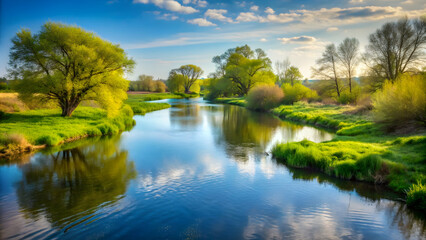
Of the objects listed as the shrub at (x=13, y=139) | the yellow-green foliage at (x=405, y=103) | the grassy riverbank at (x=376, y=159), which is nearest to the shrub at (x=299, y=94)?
the grassy riverbank at (x=376, y=159)

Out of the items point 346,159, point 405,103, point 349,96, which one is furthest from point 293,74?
point 346,159

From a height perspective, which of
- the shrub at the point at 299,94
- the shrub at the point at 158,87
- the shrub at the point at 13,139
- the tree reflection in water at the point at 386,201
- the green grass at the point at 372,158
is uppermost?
the shrub at the point at 158,87

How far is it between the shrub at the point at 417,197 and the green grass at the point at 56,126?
58.9 feet

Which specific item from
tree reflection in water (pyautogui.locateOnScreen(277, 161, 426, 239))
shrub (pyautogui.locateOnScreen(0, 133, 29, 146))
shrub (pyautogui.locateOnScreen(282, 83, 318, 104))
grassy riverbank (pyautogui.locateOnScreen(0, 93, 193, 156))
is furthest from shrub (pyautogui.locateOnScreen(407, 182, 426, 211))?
shrub (pyautogui.locateOnScreen(282, 83, 318, 104))

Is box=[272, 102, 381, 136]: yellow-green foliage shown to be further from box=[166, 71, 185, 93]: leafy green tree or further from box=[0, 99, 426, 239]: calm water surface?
box=[166, 71, 185, 93]: leafy green tree

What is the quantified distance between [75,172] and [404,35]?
32.3m

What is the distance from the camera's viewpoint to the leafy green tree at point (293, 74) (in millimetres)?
64812

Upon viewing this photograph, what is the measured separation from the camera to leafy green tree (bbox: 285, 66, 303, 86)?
64.8 metres

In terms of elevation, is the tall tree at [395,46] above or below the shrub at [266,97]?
above

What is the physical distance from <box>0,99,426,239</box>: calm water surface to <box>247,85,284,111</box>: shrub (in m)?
28.5

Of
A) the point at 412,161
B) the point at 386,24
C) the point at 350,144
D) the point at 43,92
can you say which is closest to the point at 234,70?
the point at 386,24

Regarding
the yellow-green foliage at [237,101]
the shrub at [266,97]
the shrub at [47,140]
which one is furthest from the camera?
the yellow-green foliage at [237,101]

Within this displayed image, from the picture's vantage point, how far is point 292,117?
98.2 feet

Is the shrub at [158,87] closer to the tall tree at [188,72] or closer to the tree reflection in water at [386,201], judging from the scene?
the tall tree at [188,72]
